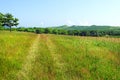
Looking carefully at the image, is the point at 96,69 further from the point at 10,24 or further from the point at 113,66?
the point at 10,24

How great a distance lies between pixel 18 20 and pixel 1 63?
8541 centimetres

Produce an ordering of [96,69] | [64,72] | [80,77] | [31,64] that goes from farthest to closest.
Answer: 1. [31,64]
2. [96,69]
3. [64,72]
4. [80,77]

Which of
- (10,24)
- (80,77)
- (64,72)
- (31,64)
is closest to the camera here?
(80,77)

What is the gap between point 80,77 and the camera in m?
12.1


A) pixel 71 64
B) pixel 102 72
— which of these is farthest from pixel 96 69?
pixel 71 64

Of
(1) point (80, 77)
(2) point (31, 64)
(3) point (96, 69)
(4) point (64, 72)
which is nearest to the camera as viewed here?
(1) point (80, 77)

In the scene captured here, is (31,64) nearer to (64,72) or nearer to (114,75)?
(64,72)

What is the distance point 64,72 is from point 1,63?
4199mm

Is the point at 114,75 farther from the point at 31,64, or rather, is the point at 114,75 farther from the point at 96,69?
the point at 31,64

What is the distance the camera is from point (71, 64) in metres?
15.5

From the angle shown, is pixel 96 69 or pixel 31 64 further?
pixel 31 64

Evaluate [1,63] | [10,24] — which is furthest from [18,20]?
[1,63]

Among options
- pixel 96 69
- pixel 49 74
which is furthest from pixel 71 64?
pixel 49 74

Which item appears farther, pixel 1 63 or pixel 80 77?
pixel 1 63
